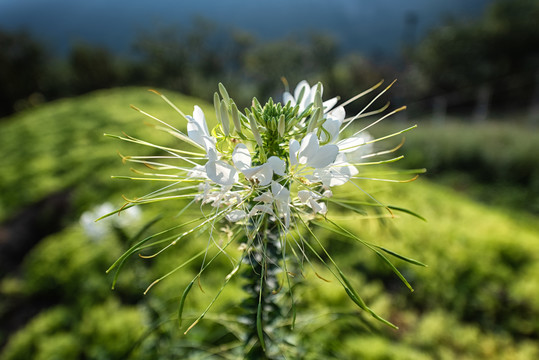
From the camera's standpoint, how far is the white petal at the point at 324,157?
68 cm

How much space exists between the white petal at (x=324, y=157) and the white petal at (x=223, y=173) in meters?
0.18

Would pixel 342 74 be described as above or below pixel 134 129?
below

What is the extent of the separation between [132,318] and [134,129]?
629 centimetres

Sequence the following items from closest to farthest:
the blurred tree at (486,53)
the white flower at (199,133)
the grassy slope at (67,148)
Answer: the white flower at (199,133)
the grassy slope at (67,148)
the blurred tree at (486,53)

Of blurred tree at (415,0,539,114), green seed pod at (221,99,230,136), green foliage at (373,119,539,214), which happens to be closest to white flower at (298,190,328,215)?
green seed pod at (221,99,230,136)

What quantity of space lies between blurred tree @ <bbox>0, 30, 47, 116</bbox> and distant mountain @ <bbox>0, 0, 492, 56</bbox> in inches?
3292

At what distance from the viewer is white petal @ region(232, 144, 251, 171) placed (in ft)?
2.33

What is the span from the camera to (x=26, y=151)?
732 cm

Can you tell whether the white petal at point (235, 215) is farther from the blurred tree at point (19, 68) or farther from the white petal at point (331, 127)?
the blurred tree at point (19, 68)

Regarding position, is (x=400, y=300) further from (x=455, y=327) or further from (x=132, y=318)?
(x=132, y=318)

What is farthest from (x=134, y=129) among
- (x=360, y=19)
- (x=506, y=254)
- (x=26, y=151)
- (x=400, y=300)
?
(x=360, y=19)

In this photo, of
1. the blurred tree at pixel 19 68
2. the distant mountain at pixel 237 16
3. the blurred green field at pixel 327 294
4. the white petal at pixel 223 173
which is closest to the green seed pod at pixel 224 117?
the white petal at pixel 223 173

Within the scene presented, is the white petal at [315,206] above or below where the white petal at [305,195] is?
below

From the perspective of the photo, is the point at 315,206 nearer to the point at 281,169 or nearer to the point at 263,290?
the point at 281,169
